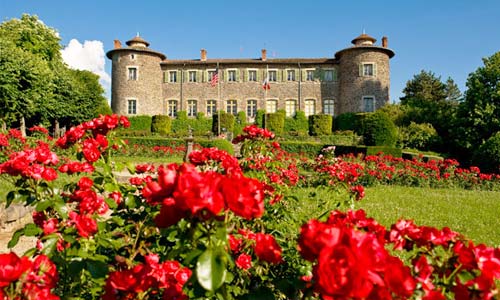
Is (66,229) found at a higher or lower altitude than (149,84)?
lower

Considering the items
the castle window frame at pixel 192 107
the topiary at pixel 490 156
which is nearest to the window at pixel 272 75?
the castle window frame at pixel 192 107

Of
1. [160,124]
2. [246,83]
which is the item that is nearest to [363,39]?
[246,83]

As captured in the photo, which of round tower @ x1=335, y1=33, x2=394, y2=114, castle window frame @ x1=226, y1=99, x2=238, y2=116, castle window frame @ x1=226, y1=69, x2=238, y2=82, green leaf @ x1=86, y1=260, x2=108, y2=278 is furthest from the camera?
castle window frame @ x1=226, y1=99, x2=238, y2=116

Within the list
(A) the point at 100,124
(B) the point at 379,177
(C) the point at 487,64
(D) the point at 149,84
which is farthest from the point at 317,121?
(A) the point at 100,124

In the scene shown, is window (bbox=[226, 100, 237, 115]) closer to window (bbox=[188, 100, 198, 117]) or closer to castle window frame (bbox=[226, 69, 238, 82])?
castle window frame (bbox=[226, 69, 238, 82])

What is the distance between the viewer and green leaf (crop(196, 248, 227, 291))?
0.93 metres

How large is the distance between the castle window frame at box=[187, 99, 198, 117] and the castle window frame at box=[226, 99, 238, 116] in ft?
9.62

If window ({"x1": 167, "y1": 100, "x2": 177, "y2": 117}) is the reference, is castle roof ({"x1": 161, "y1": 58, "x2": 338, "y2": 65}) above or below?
above

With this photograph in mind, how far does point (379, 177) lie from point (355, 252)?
382 inches

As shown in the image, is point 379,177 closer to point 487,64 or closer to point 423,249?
point 423,249

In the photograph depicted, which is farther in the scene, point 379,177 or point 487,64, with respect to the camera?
point 487,64

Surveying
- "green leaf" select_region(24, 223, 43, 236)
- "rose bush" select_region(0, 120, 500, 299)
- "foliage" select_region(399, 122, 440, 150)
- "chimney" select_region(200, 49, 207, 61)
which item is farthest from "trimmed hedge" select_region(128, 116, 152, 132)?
"green leaf" select_region(24, 223, 43, 236)

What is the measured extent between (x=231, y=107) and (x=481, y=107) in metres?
19.7

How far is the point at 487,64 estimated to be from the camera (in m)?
19.8
